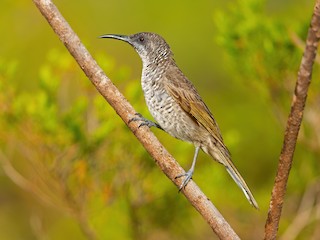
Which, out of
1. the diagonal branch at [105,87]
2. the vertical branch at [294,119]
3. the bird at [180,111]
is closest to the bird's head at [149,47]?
the bird at [180,111]

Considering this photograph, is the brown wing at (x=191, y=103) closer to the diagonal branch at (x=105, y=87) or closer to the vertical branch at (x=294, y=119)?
the diagonal branch at (x=105, y=87)

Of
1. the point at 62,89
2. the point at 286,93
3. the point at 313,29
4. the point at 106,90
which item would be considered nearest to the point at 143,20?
the point at 62,89

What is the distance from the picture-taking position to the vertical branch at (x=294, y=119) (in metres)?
2.84

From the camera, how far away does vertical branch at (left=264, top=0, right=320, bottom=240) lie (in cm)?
284

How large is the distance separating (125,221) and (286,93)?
1.57 metres

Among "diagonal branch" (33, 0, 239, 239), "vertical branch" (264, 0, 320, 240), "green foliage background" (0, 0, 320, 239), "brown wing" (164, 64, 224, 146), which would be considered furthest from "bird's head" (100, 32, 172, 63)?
"vertical branch" (264, 0, 320, 240)

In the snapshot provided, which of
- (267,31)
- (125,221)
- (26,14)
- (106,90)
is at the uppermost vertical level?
(26,14)

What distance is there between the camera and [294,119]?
3053 millimetres

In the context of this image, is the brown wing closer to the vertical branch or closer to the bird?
the bird

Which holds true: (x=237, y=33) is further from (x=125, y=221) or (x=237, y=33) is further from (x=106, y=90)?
(x=106, y=90)

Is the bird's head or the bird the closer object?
the bird

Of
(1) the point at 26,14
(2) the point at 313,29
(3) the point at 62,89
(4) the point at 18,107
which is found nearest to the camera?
(2) the point at 313,29

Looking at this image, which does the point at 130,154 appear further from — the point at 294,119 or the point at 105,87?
the point at 294,119

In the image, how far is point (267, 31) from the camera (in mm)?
6027
